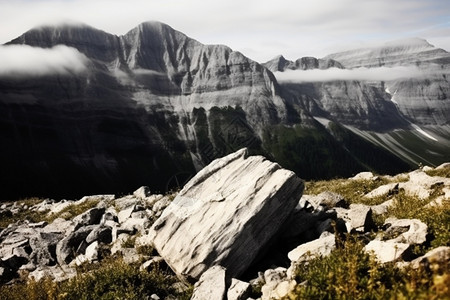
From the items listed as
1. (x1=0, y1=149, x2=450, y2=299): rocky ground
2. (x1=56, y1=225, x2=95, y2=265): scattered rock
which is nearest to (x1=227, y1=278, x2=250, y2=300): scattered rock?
(x1=0, y1=149, x2=450, y2=299): rocky ground

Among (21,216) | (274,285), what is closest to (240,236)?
(274,285)

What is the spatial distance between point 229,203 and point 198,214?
1.41m

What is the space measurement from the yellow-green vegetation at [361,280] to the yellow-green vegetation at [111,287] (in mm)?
4892

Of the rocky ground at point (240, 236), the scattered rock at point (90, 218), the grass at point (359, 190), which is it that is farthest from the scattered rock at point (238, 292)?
the scattered rock at point (90, 218)

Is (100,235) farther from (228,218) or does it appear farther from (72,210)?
(72,210)

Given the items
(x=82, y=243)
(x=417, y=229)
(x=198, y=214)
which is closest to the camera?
(x=417, y=229)

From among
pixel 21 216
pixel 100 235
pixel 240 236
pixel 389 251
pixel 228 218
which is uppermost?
pixel 389 251

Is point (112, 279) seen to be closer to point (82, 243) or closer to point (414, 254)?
point (82, 243)

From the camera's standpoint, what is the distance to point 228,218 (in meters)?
12.7

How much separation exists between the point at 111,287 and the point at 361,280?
25.5 ft

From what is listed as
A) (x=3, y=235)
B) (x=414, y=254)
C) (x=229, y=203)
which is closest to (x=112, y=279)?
(x=229, y=203)

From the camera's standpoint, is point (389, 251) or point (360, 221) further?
point (360, 221)

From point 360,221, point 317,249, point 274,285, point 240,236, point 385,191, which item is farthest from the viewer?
point 385,191

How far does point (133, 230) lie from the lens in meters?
17.5
